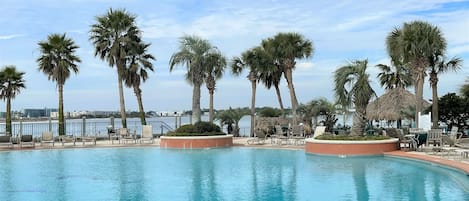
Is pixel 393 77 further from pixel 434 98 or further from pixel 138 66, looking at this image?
pixel 138 66

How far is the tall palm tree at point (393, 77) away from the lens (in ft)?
101

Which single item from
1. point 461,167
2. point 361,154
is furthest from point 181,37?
point 461,167

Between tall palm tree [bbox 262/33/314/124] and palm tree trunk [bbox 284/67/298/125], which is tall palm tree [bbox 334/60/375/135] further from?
palm tree trunk [bbox 284/67/298/125]

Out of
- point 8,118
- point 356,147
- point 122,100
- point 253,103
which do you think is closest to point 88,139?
point 8,118

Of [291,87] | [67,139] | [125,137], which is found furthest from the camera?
[291,87]

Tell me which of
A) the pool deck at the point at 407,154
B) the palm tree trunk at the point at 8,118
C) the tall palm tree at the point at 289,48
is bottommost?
the pool deck at the point at 407,154

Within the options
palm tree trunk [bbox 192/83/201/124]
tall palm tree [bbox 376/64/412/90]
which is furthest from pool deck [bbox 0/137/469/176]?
tall palm tree [bbox 376/64/412/90]

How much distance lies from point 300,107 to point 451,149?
13.8 meters

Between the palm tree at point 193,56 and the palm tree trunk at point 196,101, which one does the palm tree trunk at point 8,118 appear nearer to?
the palm tree at point 193,56

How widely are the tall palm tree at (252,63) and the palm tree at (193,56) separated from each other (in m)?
3.16

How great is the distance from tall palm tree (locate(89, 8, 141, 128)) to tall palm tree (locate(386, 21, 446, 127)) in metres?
14.1

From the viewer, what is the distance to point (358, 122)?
18.9 m

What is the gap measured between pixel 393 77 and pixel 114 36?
16861 millimetres

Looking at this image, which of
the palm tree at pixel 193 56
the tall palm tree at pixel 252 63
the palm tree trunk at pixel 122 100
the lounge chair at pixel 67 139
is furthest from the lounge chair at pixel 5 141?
the tall palm tree at pixel 252 63
